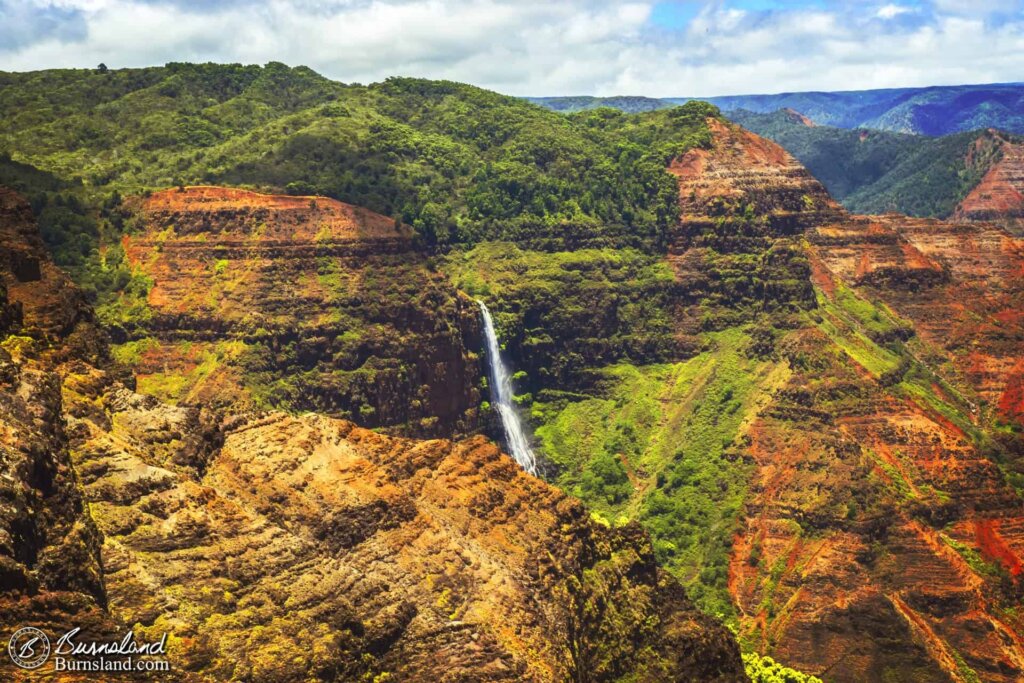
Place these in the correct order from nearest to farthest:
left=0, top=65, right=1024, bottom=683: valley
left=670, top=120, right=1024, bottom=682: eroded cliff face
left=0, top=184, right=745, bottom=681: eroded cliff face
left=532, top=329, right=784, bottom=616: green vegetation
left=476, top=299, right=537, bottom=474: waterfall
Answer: left=0, top=184, right=745, bottom=681: eroded cliff face → left=0, top=65, right=1024, bottom=683: valley → left=670, top=120, right=1024, bottom=682: eroded cliff face → left=532, top=329, right=784, bottom=616: green vegetation → left=476, top=299, right=537, bottom=474: waterfall

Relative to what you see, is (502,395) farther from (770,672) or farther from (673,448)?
(770,672)

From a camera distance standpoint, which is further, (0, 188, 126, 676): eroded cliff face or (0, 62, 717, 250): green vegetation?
(0, 62, 717, 250): green vegetation

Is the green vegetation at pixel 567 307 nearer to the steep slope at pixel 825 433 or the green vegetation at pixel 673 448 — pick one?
the green vegetation at pixel 673 448

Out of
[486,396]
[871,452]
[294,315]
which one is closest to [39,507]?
[294,315]

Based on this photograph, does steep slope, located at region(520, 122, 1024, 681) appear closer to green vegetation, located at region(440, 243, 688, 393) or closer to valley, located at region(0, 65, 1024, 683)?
valley, located at region(0, 65, 1024, 683)

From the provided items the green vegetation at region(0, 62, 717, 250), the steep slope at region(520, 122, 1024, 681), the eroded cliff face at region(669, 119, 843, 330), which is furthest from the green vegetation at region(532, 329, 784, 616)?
the green vegetation at region(0, 62, 717, 250)

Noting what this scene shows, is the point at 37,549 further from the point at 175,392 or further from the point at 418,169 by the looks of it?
the point at 418,169

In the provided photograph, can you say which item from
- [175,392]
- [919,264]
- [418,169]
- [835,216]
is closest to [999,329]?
[919,264]
